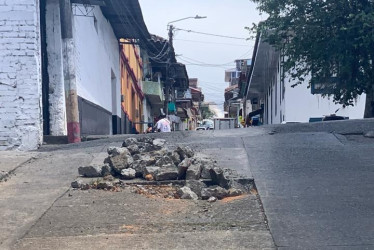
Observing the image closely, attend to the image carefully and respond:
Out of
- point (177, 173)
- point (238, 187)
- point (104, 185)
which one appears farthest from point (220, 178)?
point (104, 185)

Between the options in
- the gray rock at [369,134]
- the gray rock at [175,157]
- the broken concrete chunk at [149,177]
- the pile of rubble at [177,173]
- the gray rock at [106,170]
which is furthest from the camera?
the gray rock at [369,134]

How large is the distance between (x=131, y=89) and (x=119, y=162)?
770 inches

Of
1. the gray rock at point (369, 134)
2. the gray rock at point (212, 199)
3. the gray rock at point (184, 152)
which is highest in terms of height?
the gray rock at point (369, 134)

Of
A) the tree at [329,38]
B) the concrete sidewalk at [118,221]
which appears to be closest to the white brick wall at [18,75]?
the concrete sidewalk at [118,221]

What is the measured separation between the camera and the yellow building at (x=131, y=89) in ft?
74.9

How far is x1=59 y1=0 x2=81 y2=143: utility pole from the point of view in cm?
1073

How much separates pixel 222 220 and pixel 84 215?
1371 millimetres

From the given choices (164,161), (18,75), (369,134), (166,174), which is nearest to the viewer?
(166,174)

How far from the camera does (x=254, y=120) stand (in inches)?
1358

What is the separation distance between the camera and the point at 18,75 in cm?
1001

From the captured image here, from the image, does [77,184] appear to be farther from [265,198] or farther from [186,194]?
[265,198]

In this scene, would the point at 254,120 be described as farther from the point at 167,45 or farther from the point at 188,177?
the point at 188,177

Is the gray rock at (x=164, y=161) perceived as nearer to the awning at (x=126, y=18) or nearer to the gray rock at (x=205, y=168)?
the gray rock at (x=205, y=168)

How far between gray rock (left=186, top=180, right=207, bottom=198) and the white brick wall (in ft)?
16.9
